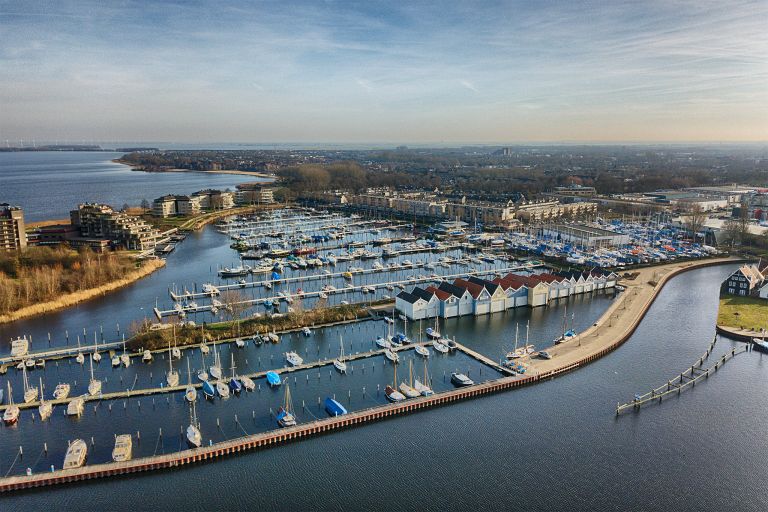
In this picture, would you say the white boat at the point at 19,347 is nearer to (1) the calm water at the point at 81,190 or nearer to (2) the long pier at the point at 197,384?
(2) the long pier at the point at 197,384

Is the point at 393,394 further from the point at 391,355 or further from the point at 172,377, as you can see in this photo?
the point at 172,377

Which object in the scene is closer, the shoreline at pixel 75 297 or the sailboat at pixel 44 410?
the sailboat at pixel 44 410

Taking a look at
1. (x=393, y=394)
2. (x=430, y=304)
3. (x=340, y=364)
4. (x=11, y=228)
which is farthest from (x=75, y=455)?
(x=11, y=228)

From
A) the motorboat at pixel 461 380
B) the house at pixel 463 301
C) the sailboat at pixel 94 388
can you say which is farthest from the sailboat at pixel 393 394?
the sailboat at pixel 94 388

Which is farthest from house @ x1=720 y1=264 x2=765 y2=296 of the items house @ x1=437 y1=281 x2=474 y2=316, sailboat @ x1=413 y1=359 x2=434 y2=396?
sailboat @ x1=413 y1=359 x2=434 y2=396

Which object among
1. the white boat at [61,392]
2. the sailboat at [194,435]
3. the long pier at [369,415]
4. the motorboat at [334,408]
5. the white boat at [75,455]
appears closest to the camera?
the long pier at [369,415]

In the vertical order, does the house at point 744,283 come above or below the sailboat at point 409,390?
above

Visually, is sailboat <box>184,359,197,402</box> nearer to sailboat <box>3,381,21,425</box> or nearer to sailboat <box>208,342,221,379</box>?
sailboat <box>208,342,221,379</box>
